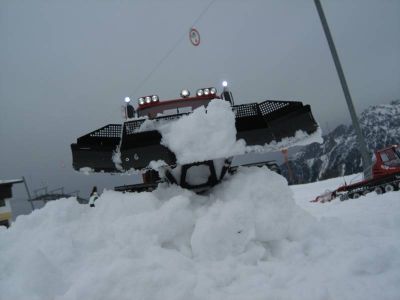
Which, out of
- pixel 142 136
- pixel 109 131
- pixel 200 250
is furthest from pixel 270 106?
pixel 200 250

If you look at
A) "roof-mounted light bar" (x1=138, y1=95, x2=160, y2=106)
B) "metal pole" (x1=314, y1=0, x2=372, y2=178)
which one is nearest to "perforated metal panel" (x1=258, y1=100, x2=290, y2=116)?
"roof-mounted light bar" (x1=138, y1=95, x2=160, y2=106)

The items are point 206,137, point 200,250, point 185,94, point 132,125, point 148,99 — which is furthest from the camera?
point 185,94

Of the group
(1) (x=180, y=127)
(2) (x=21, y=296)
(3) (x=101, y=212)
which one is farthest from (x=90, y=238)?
(1) (x=180, y=127)

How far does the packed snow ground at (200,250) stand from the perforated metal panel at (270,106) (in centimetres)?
82

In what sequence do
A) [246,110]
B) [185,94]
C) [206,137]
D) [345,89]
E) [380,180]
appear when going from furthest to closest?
→ [345,89] < [380,180] < [185,94] < [246,110] < [206,137]

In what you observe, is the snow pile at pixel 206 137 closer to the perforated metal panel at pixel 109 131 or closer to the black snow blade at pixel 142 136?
the black snow blade at pixel 142 136

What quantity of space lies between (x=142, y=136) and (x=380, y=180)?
8.48 metres

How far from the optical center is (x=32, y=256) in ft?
8.34

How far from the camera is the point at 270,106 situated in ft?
13.8

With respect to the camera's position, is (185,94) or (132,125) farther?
(185,94)

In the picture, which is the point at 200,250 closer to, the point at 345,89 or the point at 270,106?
the point at 270,106

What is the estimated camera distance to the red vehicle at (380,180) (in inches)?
376

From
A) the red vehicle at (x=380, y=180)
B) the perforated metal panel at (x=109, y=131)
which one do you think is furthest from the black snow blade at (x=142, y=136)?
the red vehicle at (x=380, y=180)

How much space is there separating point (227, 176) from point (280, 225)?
1.19 metres
